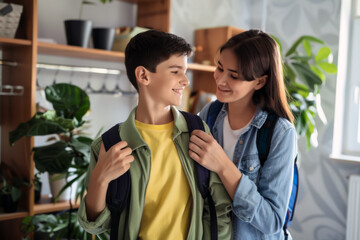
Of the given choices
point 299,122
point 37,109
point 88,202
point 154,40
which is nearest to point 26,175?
point 37,109

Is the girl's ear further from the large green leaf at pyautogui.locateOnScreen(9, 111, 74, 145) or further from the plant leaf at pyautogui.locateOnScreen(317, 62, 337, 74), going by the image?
the plant leaf at pyautogui.locateOnScreen(317, 62, 337, 74)

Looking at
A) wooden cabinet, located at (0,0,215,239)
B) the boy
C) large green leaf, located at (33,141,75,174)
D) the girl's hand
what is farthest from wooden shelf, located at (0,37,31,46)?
the girl's hand

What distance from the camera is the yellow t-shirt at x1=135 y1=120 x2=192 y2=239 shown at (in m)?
0.98

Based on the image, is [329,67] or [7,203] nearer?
[7,203]

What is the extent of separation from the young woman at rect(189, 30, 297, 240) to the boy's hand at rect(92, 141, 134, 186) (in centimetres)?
19

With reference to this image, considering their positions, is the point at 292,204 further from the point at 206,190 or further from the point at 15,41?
the point at 15,41

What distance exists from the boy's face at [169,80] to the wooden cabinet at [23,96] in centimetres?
104

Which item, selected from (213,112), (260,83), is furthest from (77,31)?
(260,83)

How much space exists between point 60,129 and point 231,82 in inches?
34.0

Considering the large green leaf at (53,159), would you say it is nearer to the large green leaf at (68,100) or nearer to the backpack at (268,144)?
the large green leaf at (68,100)

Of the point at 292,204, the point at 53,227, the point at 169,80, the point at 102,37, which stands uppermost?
the point at 102,37

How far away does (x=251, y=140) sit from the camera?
1.14 m

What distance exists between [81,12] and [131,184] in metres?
1.73

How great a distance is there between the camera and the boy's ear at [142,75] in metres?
1.05
